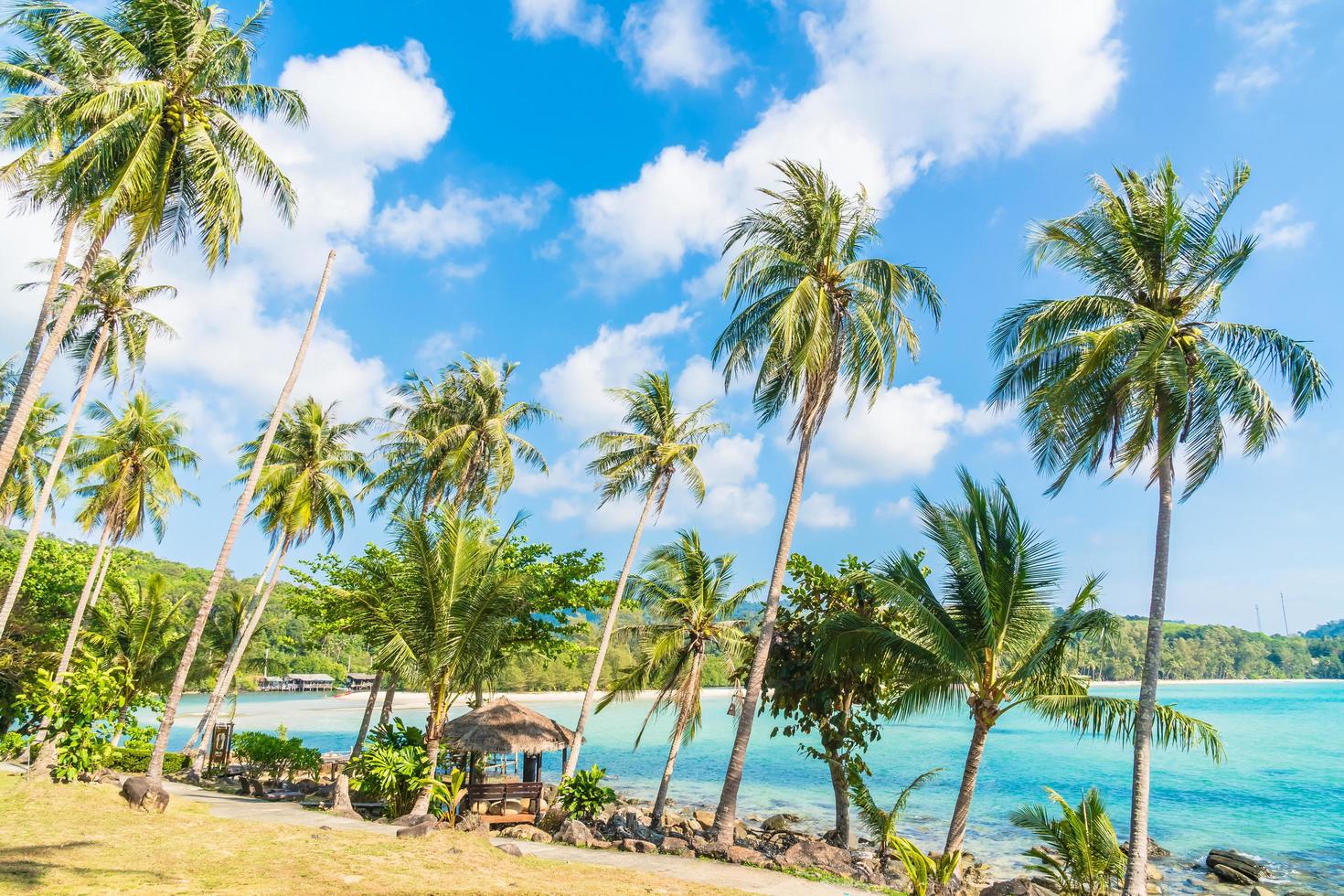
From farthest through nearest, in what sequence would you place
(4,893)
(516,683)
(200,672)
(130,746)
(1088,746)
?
(516,683)
(1088,746)
(200,672)
(130,746)
(4,893)

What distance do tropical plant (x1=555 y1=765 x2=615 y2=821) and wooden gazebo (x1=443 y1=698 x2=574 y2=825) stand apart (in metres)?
1.15

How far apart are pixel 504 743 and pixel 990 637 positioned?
10.5 metres

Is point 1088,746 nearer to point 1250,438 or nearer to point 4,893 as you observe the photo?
point 1250,438

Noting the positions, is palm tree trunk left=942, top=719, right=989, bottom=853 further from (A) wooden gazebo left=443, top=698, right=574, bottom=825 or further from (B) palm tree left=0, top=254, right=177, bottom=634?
(B) palm tree left=0, top=254, right=177, bottom=634

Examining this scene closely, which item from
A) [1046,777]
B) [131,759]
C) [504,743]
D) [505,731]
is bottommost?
[131,759]

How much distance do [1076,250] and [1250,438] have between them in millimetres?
4002

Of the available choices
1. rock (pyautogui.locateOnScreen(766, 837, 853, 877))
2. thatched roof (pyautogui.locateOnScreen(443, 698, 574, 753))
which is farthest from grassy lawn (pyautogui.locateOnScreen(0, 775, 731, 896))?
thatched roof (pyautogui.locateOnScreen(443, 698, 574, 753))

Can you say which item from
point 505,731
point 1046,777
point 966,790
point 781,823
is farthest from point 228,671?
point 1046,777

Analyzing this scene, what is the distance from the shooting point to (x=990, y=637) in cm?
1137

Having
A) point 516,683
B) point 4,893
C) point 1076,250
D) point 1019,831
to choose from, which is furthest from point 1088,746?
point 4,893

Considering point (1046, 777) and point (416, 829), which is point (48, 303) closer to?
point (416, 829)

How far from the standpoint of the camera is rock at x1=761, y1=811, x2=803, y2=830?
21.5 meters

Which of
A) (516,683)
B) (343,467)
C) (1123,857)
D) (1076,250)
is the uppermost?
(1076,250)

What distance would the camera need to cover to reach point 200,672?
29797 mm
